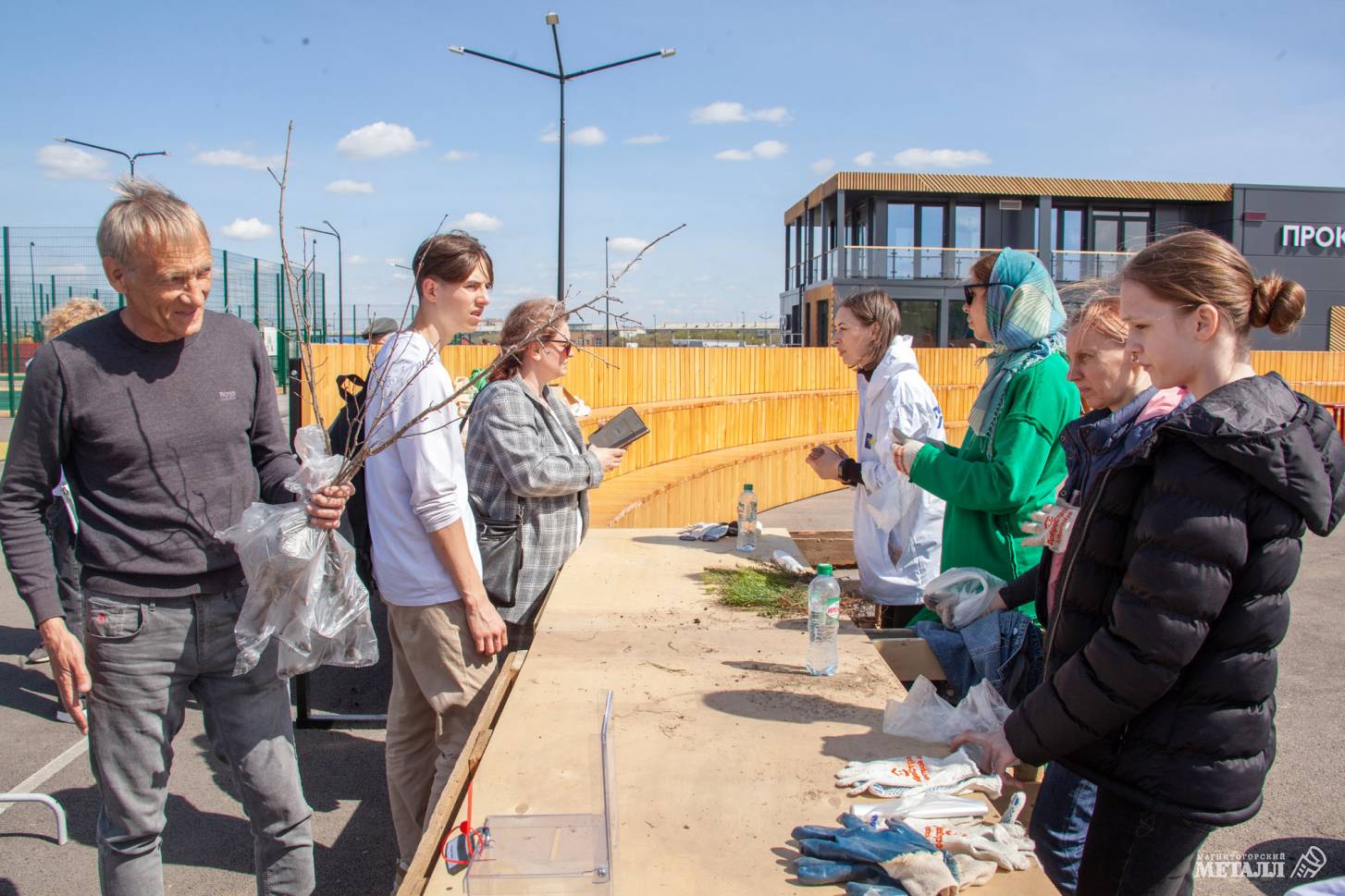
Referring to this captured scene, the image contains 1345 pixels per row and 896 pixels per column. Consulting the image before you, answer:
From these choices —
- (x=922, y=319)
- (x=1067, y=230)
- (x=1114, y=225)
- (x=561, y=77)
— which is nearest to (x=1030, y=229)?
(x=1067, y=230)

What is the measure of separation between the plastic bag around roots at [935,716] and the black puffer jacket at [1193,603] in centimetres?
35

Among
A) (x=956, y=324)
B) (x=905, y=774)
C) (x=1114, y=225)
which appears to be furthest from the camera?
(x=1114, y=225)

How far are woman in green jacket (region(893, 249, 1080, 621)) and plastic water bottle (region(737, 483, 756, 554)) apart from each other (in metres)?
1.07

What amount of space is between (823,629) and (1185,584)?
1227 millimetres

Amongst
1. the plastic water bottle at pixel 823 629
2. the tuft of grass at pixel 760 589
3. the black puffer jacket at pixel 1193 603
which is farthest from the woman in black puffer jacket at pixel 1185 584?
the tuft of grass at pixel 760 589

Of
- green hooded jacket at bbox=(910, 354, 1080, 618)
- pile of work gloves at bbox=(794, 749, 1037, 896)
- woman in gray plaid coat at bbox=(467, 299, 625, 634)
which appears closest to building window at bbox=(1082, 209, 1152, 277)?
green hooded jacket at bbox=(910, 354, 1080, 618)

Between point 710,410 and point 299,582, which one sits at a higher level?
point 710,410

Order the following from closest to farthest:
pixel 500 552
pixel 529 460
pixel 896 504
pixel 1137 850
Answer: pixel 1137 850 < pixel 529 460 < pixel 500 552 < pixel 896 504

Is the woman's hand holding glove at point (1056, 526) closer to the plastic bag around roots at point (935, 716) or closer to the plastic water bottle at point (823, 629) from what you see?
the plastic bag around roots at point (935, 716)

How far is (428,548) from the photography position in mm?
3004

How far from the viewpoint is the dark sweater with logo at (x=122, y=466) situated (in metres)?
2.42

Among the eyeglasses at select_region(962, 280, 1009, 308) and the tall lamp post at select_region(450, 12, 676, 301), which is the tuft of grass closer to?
the eyeglasses at select_region(962, 280, 1009, 308)

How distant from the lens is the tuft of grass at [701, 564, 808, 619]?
140 inches
